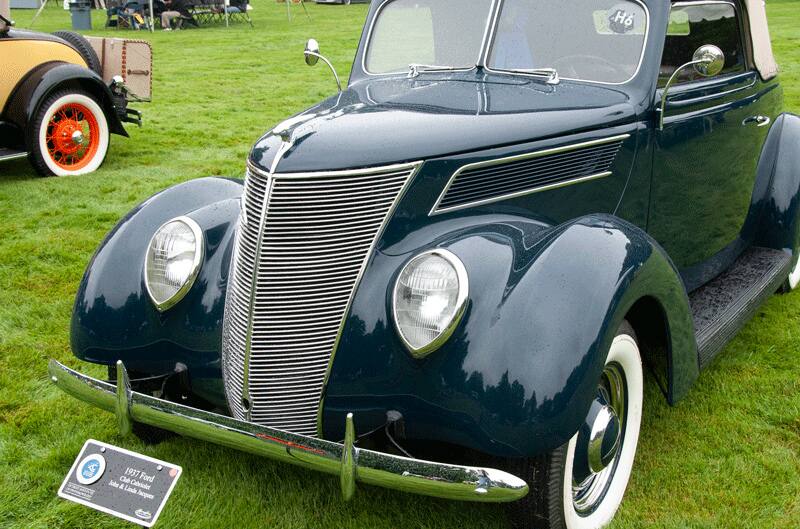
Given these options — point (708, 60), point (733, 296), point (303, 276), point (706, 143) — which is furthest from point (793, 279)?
point (303, 276)

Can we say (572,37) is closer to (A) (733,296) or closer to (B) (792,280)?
(A) (733,296)

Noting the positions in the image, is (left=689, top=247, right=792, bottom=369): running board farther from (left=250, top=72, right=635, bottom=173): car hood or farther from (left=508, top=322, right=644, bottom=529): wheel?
(left=250, top=72, right=635, bottom=173): car hood

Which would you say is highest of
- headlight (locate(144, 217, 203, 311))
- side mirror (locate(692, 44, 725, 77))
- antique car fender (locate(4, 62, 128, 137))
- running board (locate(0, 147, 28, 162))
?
side mirror (locate(692, 44, 725, 77))

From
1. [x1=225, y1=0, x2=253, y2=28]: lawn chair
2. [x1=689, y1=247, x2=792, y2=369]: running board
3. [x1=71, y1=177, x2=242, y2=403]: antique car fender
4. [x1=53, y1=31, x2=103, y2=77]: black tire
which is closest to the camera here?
[x1=71, y1=177, x2=242, y2=403]: antique car fender

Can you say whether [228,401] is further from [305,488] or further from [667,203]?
[667,203]

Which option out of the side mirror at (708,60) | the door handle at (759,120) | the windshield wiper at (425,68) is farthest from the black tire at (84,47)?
the side mirror at (708,60)

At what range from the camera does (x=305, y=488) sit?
10.6 feet

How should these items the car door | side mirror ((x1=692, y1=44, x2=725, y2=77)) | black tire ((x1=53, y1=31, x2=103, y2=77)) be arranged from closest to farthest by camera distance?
side mirror ((x1=692, y1=44, x2=725, y2=77))
the car door
black tire ((x1=53, y1=31, x2=103, y2=77))

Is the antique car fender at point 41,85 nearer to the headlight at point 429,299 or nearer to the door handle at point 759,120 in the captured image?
the door handle at point 759,120

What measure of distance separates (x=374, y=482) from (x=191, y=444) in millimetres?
1356

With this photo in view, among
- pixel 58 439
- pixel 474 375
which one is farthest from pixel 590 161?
pixel 58 439

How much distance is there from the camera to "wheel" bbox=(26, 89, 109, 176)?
25.1ft

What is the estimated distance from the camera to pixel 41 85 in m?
7.54

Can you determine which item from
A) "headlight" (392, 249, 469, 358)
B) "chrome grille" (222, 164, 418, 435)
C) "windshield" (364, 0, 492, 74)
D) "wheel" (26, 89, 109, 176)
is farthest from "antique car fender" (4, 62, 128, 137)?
"headlight" (392, 249, 469, 358)
